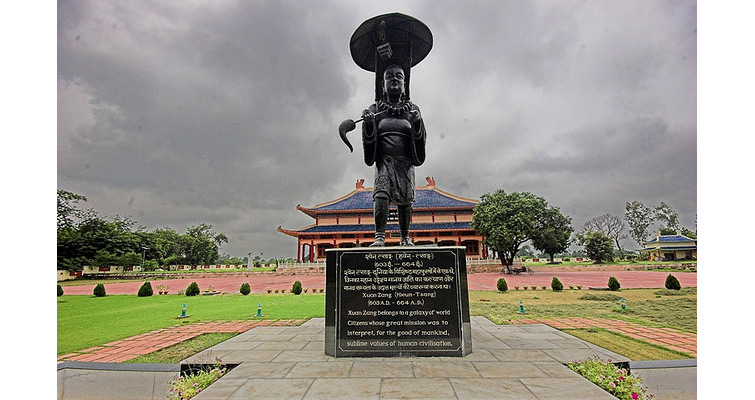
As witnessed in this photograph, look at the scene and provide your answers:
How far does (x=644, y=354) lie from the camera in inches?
217

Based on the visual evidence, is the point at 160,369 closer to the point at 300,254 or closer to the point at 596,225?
the point at 300,254

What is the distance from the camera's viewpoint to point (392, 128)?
5.31 m

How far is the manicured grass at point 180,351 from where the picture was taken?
5.28 metres

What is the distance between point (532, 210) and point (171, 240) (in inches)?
1665

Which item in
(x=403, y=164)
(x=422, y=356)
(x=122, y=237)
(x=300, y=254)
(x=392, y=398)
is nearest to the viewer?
(x=392, y=398)

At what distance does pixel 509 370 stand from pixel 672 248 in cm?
5171

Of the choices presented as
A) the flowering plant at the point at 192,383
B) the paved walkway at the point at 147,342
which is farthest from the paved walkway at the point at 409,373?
the paved walkway at the point at 147,342

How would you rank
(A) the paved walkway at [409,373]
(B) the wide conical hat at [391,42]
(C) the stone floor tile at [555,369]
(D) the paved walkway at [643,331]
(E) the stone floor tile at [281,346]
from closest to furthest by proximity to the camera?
1. (A) the paved walkway at [409,373]
2. (C) the stone floor tile at [555,369]
3. (E) the stone floor tile at [281,346]
4. (B) the wide conical hat at [391,42]
5. (D) the paved walkway at [643,331]

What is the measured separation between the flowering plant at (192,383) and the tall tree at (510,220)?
84.9 ft

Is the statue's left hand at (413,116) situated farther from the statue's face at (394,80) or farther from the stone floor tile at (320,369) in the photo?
the stone floor tile at (320,369)

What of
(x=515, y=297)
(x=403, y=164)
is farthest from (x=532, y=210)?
(x=403, y=164)

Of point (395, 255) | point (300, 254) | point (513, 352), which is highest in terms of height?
point (395, 255)

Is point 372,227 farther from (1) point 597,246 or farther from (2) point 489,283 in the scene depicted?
(1) point 597,246

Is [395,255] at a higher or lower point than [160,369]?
higher
